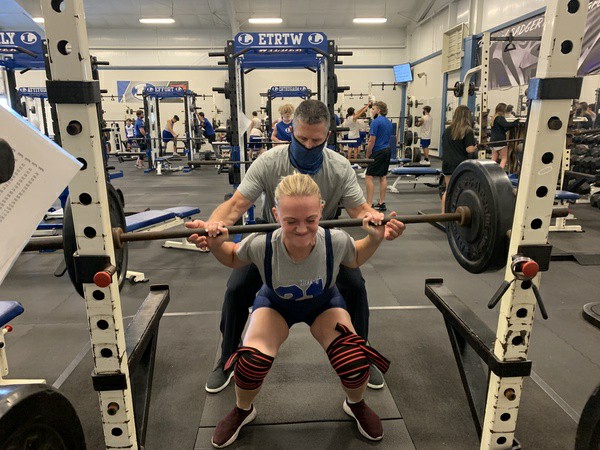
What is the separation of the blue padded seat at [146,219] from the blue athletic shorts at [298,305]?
7.16ft

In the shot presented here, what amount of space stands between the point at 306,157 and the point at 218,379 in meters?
1.09

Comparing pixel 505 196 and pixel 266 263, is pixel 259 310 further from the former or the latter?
pixel 505 196

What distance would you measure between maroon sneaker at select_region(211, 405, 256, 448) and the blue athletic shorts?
1.32ft

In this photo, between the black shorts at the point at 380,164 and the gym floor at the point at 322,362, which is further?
the black shorts at the point at 380,164

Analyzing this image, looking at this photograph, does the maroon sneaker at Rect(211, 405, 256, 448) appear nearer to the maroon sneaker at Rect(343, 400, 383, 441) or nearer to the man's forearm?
the maroon sneaker at Rect(343, 400, 383, 441)

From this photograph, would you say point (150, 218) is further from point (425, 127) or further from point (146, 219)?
point (425, 127)

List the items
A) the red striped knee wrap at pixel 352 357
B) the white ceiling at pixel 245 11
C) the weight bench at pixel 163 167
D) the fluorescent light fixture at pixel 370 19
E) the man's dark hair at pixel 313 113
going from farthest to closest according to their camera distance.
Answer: the fluorescent light fixture at pixel 370 19 < the white ceiling at pixel 245 11 < the weight bench at pixel 163 167 < the man's dark hair at pixel 313 113 < the red striped knee wrap at pixel 352 357

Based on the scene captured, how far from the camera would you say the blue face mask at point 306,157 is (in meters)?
1.81

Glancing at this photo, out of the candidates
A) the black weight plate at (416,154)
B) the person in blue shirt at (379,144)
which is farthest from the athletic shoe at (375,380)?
the black weight plate at (416,154)

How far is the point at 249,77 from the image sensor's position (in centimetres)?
1387

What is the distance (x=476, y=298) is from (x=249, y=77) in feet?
40.8

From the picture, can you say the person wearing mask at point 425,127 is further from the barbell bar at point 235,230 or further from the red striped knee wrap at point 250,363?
the red striped knee wrap at point 250,363

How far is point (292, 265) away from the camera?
158cm

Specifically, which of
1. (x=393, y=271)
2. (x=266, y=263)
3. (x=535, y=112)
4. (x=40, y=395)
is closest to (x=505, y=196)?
(x=535, y=112)
